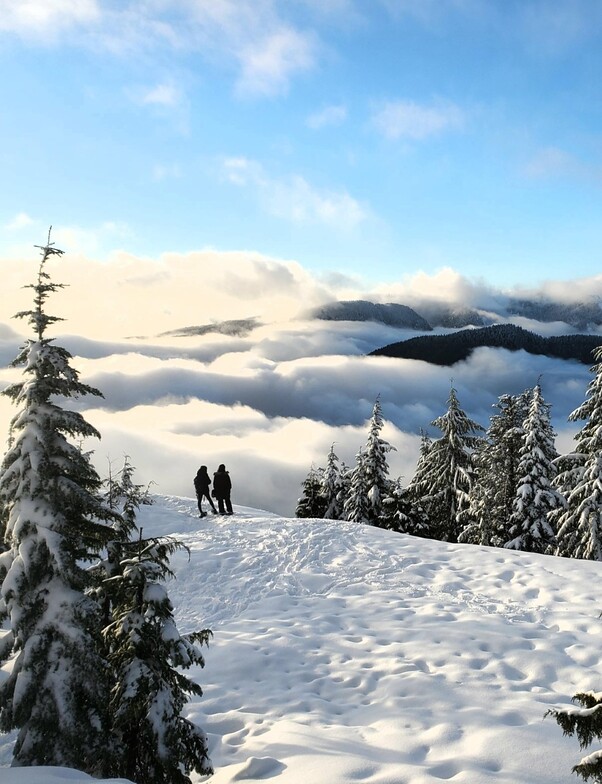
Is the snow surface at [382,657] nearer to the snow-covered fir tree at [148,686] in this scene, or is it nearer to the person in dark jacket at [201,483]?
the snow-covered fir tree at [148,686]

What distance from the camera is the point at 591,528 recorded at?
22.5 m

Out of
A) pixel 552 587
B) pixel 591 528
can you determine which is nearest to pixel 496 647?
pixel 552 587

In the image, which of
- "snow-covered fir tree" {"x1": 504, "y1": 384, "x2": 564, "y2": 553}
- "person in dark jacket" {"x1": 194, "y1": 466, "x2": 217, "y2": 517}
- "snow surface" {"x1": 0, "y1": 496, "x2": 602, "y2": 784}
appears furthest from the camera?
"snow-covered fir tree" {"x1": 504, "y1": 384, "x2": 564, "y2": 553}

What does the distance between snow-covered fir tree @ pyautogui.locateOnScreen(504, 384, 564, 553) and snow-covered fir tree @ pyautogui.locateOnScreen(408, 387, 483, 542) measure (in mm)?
8377

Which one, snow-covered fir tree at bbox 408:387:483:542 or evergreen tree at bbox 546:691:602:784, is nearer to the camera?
evergreen tree at bbox 546:691:602:784

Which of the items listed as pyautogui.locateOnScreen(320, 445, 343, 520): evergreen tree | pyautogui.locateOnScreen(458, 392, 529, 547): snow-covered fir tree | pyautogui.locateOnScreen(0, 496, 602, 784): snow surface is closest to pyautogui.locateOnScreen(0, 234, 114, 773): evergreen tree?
pyautogui.locateOnScreen(0, 496, 602, 784): snow surface

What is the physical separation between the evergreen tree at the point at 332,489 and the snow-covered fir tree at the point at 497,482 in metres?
10.7

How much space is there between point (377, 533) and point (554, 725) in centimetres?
1193

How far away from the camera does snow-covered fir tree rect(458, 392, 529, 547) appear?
3166 centimetres

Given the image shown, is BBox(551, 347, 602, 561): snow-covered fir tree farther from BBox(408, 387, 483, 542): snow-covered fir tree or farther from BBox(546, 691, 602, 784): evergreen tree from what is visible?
BBox(546, 691, 602, 784): evergreen tree

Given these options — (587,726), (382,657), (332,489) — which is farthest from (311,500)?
(587,726)

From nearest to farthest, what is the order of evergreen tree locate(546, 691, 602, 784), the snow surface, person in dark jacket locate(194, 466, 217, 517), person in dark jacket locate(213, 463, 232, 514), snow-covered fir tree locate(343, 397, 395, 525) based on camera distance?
evergreen tree locate(546, 691, 602, 784) → the snow surface → person in dark jacket locate(213, 463, 232, 514) → person in dark jacket locate(194, 466, 217, 517) → snow-covered fir tree locate(343, 397, 395, 525)

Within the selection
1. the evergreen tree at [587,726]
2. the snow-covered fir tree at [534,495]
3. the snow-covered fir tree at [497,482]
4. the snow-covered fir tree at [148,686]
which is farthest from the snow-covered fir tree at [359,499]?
the evergreen tree at [587,726]

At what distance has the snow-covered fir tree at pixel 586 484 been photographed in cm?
2253
